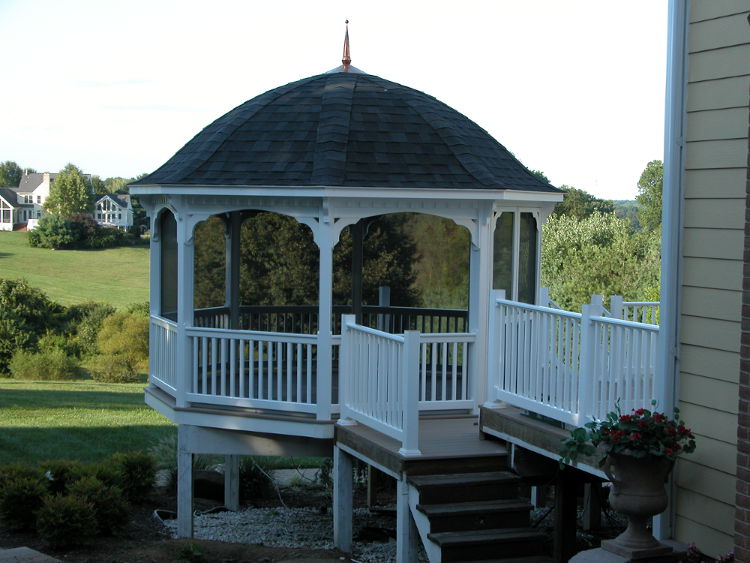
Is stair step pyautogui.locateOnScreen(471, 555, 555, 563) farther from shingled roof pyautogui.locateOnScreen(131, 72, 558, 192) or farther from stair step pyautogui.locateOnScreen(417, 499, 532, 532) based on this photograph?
shingled roof pyautogui.locateOnScreen(131, 72, 558, 192)

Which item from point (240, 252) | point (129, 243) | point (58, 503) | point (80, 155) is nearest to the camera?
point (58, 503)

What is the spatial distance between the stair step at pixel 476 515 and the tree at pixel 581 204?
1670 inches

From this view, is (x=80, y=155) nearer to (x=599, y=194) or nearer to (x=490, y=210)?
(x=599, y=194)

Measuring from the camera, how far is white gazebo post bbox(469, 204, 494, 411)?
9.58 metres

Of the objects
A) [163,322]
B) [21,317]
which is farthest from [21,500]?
[21,317]

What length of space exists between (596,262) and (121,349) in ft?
57.6

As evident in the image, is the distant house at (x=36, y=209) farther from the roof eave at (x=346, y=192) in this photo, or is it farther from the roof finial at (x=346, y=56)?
the roof eave at (x=346, y=192)

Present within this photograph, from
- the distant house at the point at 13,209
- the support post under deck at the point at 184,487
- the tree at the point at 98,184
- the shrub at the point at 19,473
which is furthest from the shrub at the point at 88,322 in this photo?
the tree at the point at 98,184

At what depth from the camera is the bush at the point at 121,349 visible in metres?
33.4

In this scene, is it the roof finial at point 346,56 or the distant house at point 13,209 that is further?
the distant house at point 13,209

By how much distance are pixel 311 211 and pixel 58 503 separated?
366cm

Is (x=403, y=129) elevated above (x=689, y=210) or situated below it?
above

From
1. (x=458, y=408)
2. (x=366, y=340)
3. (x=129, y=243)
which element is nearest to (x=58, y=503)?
(x=366, y=340)

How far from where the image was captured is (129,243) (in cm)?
7338
